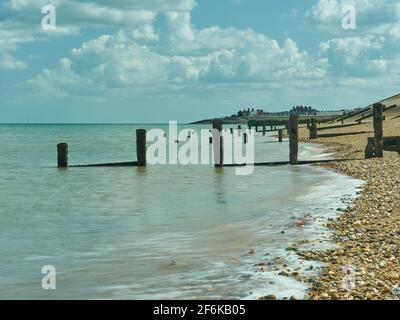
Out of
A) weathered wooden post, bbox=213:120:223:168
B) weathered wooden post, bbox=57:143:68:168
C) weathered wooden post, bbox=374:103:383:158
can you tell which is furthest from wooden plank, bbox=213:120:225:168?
weathered wooden post, bbox=57:143:68:168

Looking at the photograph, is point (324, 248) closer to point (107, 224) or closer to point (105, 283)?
point (105, 283)

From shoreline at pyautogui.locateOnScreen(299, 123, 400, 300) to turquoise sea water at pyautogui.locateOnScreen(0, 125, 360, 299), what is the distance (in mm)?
422

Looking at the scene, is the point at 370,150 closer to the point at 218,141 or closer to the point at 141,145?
the point at 218,141

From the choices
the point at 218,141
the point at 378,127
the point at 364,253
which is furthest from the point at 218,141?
the point at 364,253

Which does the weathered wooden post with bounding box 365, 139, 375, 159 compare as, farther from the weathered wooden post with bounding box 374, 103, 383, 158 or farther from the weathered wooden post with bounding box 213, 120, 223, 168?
the weathered wooden post with bounding box 213, 120, 223, 168

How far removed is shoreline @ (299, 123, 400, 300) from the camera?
7.25 metres

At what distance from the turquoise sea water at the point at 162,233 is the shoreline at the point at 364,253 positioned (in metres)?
0.42

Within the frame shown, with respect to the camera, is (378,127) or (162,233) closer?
(162,233)

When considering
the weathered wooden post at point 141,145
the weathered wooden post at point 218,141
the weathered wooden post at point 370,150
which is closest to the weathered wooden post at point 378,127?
the weathered wooden post at point 370,150

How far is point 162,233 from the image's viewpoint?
12.9 m

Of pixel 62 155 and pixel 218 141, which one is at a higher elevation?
pixel 218 141

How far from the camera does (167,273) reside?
9.19 meters

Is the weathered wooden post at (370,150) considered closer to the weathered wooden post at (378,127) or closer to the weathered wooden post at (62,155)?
the weathered wooden post at (378,127)

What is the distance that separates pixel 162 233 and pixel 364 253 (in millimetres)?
5073
